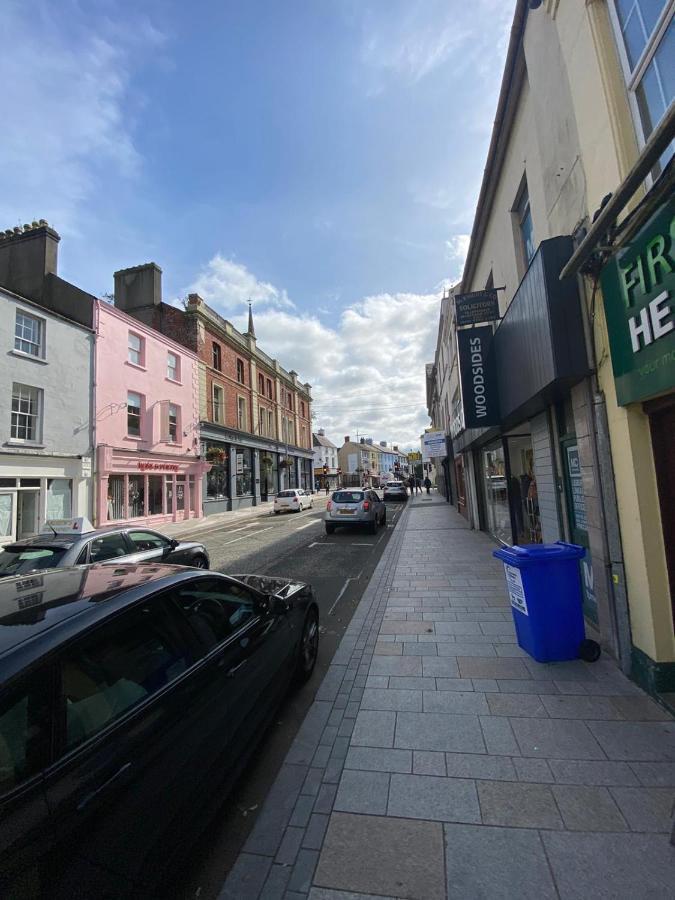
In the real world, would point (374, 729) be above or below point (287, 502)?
below

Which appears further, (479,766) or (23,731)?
(479,766)

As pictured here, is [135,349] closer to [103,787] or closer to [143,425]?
[143,425]

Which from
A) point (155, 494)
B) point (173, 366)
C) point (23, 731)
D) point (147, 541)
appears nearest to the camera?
point (23, 731)

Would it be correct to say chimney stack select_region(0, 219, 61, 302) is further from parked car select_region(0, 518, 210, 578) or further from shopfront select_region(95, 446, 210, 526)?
parked car select_region(0, 518, 210, 578)

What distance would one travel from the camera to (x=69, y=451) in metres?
15.6

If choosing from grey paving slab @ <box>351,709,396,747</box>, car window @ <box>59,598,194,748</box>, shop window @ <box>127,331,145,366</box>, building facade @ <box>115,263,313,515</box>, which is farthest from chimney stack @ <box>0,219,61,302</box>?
grey paving slab @ <box>351,709,396,747</box>

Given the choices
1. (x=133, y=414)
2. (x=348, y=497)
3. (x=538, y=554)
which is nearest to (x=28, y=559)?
(x=538, y=554)

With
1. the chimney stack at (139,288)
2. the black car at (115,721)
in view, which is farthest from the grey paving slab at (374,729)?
the chimney stack at (139,288)

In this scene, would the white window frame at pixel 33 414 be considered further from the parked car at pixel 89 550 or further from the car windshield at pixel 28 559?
the car windshield at pixel 28 559

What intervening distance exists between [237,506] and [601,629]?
83.9 ft

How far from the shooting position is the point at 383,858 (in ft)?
6.80

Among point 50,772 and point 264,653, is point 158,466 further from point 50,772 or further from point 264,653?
point 50,772

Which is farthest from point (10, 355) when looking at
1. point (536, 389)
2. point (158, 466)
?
point (536, 389)

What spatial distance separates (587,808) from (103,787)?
2500 millimetres
